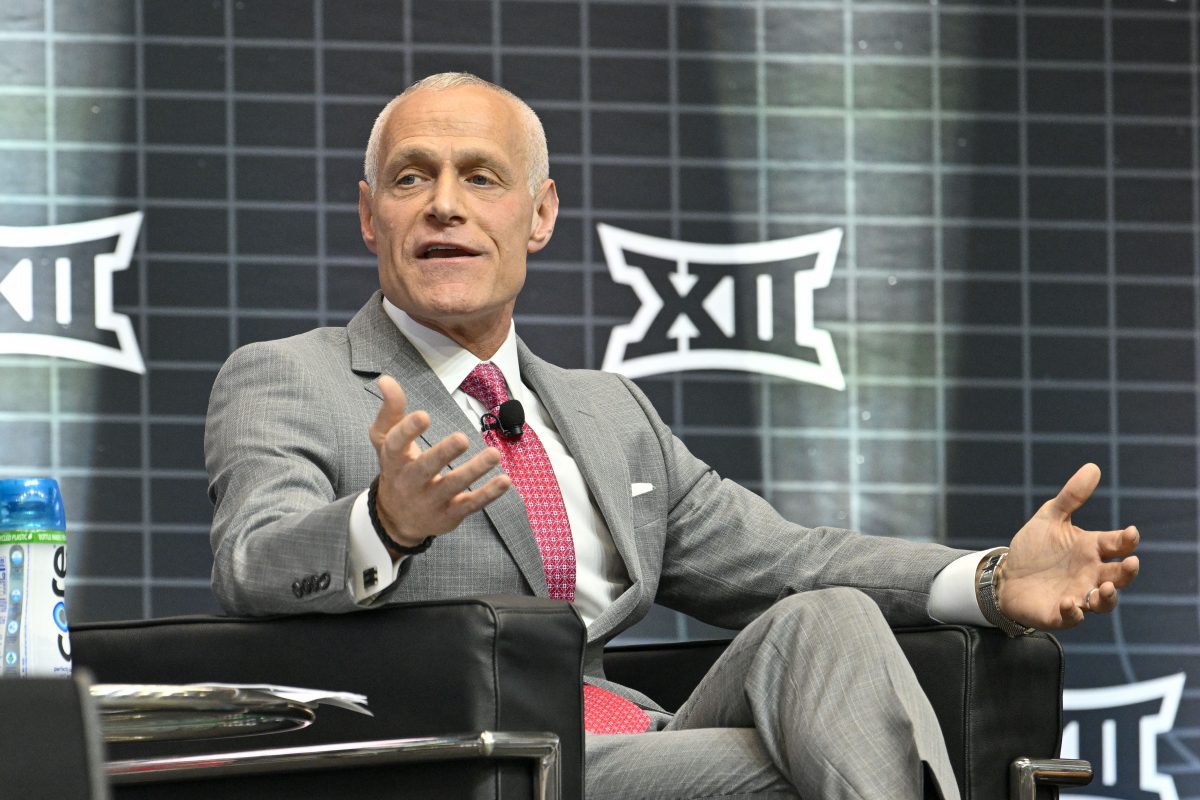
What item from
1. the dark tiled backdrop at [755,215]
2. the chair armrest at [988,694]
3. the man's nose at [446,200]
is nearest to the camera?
the chair armrest at [988,694]

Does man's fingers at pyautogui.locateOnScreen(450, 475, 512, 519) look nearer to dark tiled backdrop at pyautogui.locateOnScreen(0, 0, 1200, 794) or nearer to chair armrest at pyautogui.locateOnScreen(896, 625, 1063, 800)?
chair armrest at pyautogui.locateOnScreen(896, 625, 1063, 800)

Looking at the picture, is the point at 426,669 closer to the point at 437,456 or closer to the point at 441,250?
the point at 437,456

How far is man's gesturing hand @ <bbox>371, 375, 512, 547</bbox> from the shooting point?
1.48 meters

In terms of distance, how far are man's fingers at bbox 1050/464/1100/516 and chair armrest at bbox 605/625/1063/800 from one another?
16 cm

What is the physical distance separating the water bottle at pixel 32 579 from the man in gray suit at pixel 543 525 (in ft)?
0.73

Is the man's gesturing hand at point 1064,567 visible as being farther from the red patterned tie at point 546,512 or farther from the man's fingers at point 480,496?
the man's fingers at point 480,496

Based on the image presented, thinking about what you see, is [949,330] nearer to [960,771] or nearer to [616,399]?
[616,399]

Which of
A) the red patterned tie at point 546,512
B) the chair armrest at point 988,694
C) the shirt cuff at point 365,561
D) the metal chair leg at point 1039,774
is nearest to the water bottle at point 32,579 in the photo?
the shirt cuff at point 365,561

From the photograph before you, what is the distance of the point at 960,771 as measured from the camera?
1885mm

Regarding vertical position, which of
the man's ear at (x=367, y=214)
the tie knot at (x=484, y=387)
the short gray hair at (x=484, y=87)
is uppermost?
the short gray hair at (x=484, y=87)

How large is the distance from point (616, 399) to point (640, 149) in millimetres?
890

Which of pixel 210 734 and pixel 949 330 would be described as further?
pixel 949 330

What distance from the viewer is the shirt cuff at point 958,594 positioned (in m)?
2.01

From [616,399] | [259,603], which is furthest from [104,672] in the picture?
[616,399]
